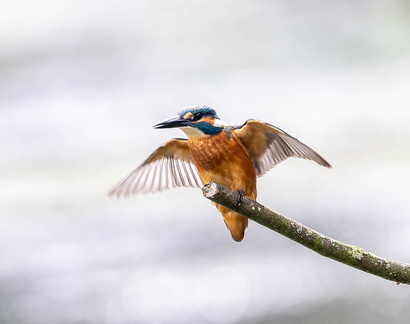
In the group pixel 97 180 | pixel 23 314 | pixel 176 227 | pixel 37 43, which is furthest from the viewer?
pixel 37 43

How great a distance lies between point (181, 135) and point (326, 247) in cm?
310

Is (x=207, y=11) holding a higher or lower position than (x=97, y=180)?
higher

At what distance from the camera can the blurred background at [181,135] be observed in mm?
3600

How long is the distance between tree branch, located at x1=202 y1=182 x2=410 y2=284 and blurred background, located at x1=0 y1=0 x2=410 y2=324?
2315mm

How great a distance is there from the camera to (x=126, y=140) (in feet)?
16.0

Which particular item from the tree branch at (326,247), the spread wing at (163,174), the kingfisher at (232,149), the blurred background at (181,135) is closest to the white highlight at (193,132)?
the kingfisher at (232,149)

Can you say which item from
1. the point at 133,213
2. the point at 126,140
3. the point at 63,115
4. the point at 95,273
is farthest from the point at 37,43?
the point at 95,273

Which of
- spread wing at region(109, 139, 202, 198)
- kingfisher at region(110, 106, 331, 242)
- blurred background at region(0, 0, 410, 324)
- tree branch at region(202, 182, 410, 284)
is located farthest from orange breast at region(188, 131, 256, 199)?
blurred background at region(0, 0, 410, 324)

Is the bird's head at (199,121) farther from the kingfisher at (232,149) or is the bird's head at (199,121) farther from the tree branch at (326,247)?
the tree branch at (326,247)

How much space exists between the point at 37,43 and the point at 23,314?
310 cm

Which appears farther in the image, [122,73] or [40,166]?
[122,73]

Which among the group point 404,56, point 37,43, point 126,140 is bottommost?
point 126,140

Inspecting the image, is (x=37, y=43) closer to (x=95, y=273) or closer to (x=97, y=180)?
(x=97, y=180)

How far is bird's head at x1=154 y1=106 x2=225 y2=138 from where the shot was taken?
148 centimetres
